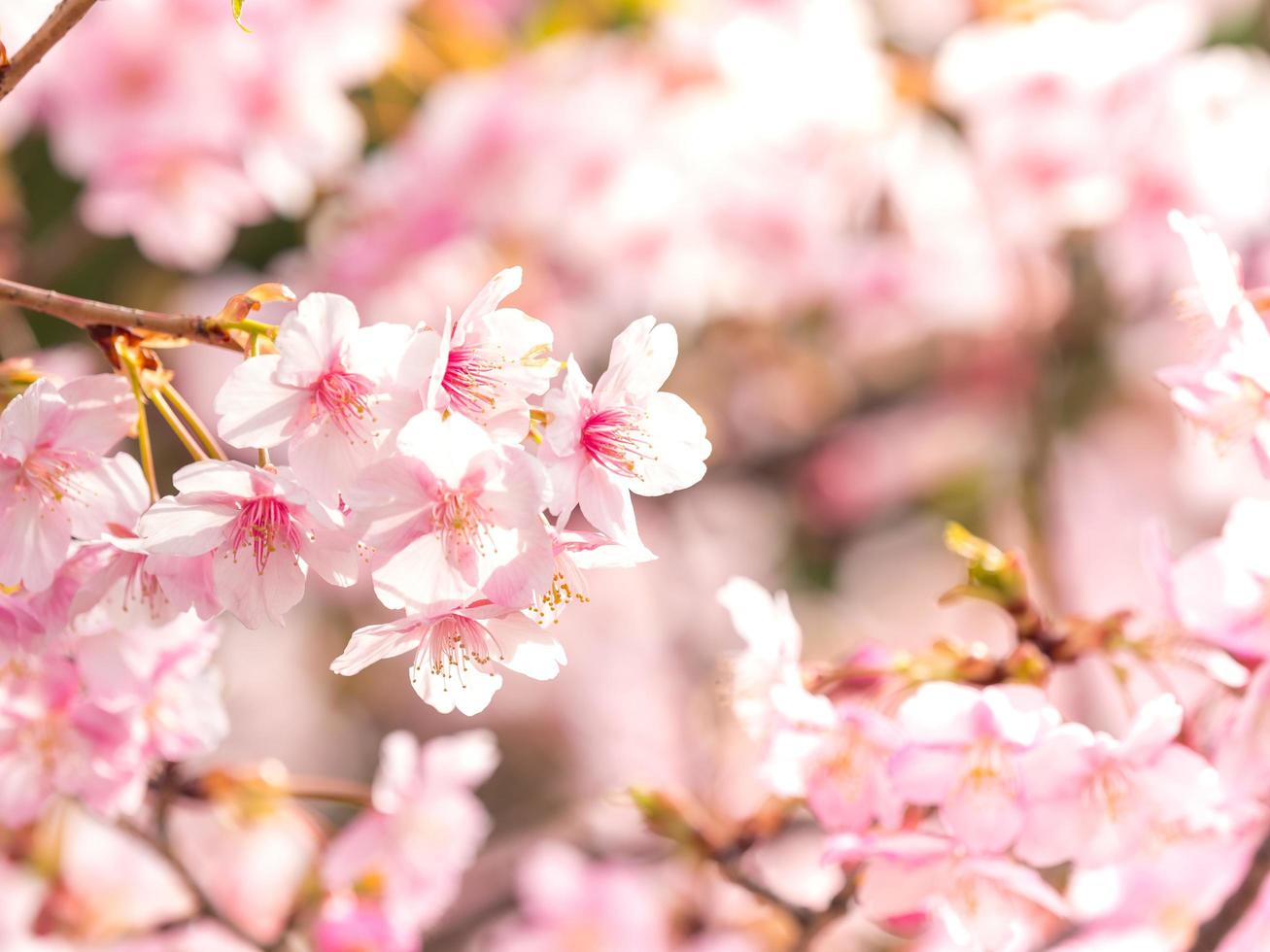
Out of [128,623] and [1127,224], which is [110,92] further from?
[1127,224]

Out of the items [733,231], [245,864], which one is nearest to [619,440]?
[245,864]

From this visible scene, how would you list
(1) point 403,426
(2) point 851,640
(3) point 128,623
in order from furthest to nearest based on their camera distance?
(2) point 851,640 < (3) point 128,623 < (1) point 403,426

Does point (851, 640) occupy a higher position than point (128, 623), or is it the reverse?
point (128, 623)

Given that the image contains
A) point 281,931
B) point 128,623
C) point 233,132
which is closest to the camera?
point 128,623

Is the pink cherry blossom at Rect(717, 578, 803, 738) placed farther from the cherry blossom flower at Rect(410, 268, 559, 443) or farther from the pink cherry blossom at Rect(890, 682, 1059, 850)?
the cherry blossom flower at Rect(410, 268, 559, 443)

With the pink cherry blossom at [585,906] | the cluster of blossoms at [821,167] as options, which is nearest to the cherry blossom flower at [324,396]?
the pink cherry blossom at [585,906]

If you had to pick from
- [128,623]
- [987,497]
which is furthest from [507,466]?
[987,497]

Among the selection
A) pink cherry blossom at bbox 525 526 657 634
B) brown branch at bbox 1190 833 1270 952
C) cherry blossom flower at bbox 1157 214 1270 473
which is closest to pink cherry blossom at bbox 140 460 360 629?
pink cherry blossom at bbox 525 526 657 634

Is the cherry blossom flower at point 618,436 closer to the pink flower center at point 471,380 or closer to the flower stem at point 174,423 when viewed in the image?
the pink flower center at point 471,380
